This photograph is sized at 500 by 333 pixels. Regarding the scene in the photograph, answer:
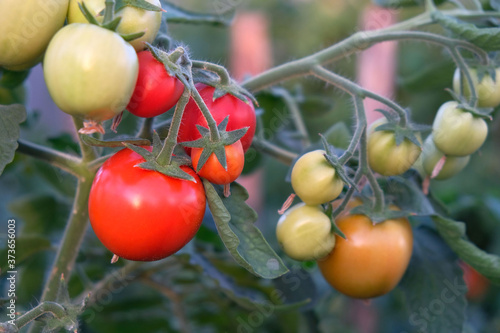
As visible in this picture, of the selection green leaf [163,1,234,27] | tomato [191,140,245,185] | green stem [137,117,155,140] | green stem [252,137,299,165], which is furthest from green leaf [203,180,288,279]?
green leaf [163,1,234,27]

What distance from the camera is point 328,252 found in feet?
2.10

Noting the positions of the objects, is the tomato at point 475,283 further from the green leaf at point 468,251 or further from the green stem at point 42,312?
the green stem at point 42,312

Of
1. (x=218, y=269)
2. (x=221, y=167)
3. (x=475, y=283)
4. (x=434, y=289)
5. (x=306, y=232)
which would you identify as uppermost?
(x=221, y=167)

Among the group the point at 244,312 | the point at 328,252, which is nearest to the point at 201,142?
the point at 328,252

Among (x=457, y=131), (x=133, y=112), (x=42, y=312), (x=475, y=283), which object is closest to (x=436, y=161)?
(x=457, y=131)

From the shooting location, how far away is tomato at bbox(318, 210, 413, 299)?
0.66 meters

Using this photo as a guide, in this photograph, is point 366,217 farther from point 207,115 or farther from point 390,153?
point 207,115

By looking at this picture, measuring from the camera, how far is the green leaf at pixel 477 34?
2.10 feet

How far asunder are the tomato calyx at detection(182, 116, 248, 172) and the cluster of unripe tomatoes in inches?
4.3

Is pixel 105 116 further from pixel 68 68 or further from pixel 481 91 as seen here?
pixel 481 91

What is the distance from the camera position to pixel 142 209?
1.66 ft

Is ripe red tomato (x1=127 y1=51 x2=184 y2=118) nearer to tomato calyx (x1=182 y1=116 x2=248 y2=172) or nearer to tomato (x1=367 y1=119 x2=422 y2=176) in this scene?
tomato calyx (x1=182 y1=116 x2=248 y2=172)

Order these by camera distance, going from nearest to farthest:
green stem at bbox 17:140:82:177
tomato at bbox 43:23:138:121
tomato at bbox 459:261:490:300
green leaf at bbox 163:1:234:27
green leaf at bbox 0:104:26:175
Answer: tomato at bbox 43:23:138:121
green leaf at bbox 0:104:26:175
green stem at bbox 17:140:82:177
green leaf at bbox 163:1:234:27
tomato at bbox 459:261:490:300

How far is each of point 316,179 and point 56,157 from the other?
35 centimetres
